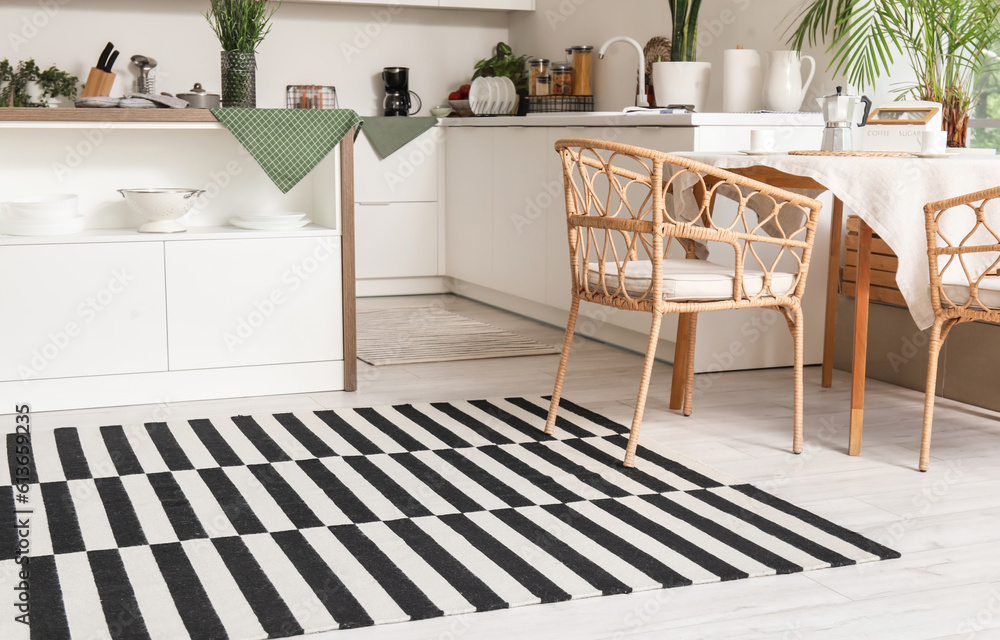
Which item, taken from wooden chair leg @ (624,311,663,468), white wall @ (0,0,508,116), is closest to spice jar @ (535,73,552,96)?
white wall @ (0,0,508,116)

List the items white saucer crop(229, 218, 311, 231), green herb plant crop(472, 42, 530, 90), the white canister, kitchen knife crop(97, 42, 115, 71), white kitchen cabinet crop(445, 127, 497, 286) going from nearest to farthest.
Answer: white saucer crop(229, 218, 311, 231)
the white canister
kitchen knife crop(97, 42, 115, 71)
white kitchen cabinet crop(445, 127, 497, 286)
green herb plant crop(472, 42, 530, 90)

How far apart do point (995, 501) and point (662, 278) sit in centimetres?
87

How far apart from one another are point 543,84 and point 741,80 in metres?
1.53

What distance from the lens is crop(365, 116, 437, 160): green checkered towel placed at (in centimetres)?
520

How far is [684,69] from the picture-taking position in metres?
3.89

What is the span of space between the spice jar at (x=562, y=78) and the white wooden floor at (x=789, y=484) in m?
1.35

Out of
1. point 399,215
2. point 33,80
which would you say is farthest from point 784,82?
point 33,80

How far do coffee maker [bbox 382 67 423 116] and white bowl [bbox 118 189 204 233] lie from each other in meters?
2.51

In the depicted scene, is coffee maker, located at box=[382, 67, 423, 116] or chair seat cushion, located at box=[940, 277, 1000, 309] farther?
coffee maker, located at box=[382, 67, 423, 116]

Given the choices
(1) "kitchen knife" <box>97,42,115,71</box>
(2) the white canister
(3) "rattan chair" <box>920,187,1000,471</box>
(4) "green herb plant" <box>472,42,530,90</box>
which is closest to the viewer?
(3) "rattan chair" <box>920,187,1000,471</box>

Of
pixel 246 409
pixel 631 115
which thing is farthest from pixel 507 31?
pixel 246 409

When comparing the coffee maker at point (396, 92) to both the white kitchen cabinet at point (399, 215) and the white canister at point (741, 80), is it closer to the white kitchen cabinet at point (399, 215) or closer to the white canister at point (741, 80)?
the white kitchen cabinet at point (399, 215)

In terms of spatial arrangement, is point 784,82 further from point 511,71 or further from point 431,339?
point 511,71

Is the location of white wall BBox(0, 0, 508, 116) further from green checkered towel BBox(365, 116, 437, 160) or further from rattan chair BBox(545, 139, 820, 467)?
rattan chair BBox(545, 139, 820, 467)
